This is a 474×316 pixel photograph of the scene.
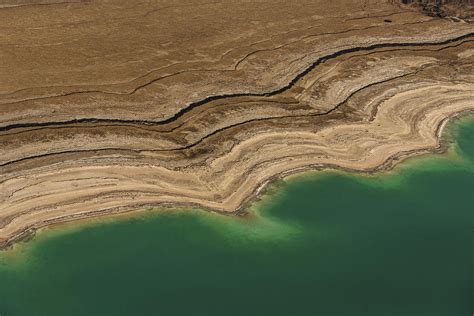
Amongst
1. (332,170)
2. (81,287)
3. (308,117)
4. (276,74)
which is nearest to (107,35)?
(276,74)

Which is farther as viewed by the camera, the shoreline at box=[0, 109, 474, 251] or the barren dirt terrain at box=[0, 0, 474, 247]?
the barren dirt terrain at box=[0, 0, 474, 247]

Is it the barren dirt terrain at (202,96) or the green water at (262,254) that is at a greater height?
the barren dirt terrain at (202,96)

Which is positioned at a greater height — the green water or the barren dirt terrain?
the barren dirt terrain

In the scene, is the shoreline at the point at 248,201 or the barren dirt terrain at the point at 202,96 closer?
the shoreline at the point at 248,201

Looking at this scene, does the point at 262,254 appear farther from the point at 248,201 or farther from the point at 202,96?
the point at 202,96

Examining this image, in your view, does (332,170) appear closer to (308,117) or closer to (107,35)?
(308,117)

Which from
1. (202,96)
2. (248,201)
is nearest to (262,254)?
(248,201)
